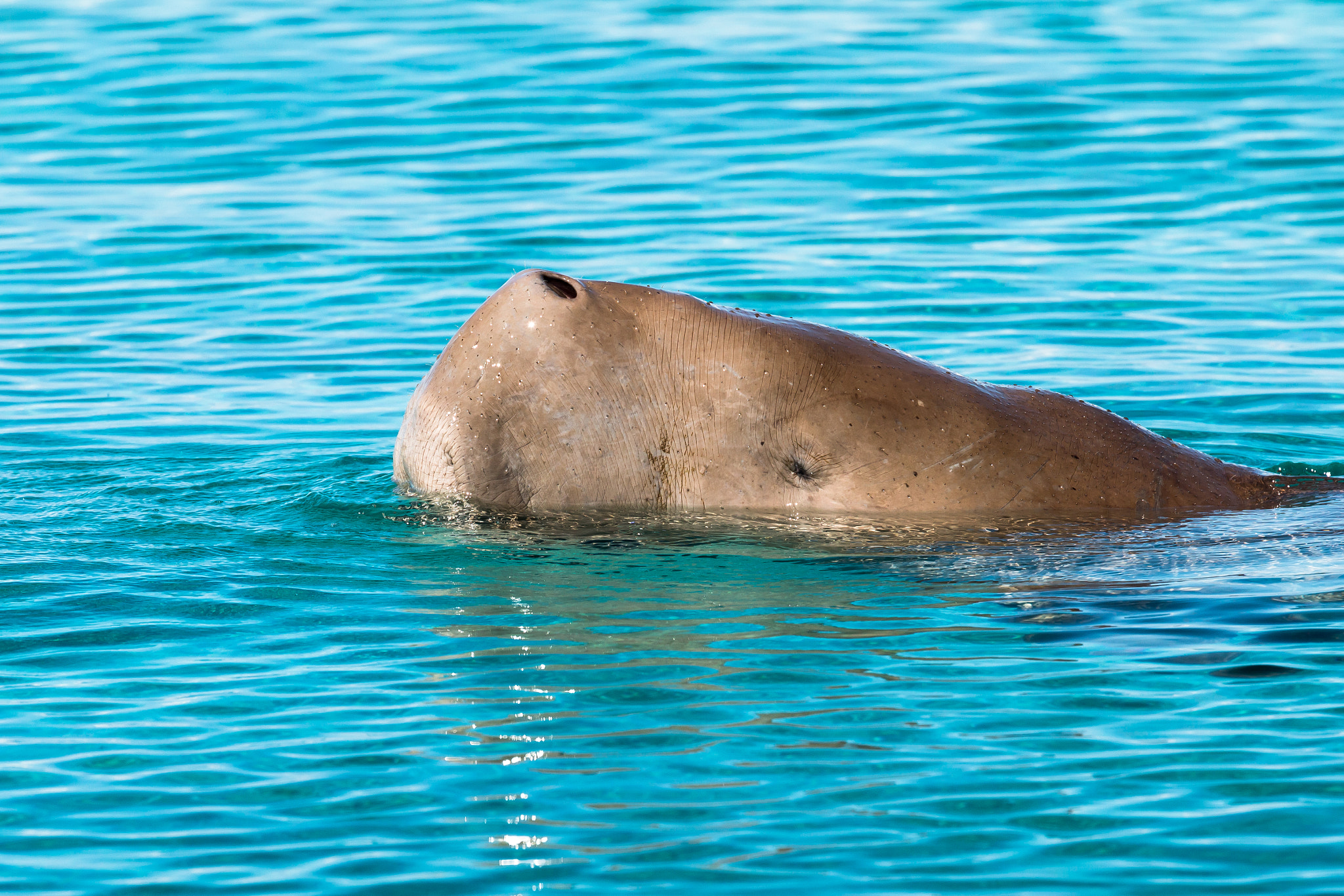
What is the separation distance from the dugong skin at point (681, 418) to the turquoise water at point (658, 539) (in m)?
0.17

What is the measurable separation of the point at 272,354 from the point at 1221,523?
7679 millimetres

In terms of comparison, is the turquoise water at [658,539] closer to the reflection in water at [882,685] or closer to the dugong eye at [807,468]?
the reflection in water at [882,685]

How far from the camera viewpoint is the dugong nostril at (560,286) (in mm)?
7371

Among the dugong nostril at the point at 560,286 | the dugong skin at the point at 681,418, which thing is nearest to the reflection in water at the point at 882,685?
the dugong skin at the point at 681,418

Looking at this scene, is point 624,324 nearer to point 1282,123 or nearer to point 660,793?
point 660,793

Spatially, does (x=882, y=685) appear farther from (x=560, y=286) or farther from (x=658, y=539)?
(x=560, y=286)

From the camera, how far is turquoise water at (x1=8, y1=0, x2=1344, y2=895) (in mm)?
5320

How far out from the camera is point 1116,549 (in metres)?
7.37

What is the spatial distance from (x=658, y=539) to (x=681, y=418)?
0.52 metres

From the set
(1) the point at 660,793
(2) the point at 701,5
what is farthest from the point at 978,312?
(2) the point at 701,5

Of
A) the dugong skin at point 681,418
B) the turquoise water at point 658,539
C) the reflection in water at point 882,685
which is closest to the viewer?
the reflection in water at point 882,685

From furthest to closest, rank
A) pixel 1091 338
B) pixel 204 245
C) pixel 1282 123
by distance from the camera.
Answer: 1. pixel 1282 123
2. pixel 204 245
3. pixel 1091 338

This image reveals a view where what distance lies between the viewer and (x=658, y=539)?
7512 millimetres

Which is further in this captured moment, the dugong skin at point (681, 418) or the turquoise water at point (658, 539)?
the dugong skin at point (681, 418)
